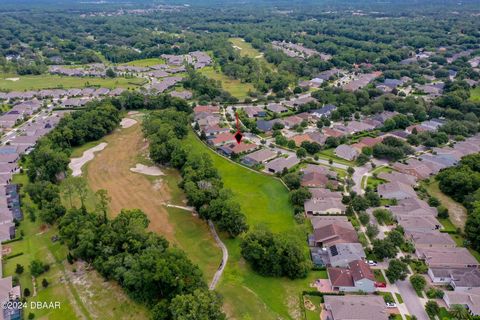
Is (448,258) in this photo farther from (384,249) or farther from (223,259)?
(223,259)

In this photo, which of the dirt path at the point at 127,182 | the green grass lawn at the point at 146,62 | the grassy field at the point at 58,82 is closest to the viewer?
the dirt path at the point at 127,182

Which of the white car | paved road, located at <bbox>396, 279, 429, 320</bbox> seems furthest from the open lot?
paved road, located at <bbox>396, 279, 429, 320</bbox>

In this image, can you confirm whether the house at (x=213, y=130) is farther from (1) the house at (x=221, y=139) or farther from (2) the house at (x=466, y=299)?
(2) the house at (x=466, y=299)

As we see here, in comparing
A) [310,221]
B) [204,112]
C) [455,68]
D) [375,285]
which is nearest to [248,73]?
[204,112]

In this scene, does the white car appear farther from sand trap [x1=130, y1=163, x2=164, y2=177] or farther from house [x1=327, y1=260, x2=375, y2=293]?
sand trap [x1=130, y1=163, x2=164, y2=177]

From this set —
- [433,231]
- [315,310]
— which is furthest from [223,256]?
[433,231]

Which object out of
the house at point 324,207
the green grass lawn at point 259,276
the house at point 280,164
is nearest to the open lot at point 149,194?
the green grass lawn at point 259,276
